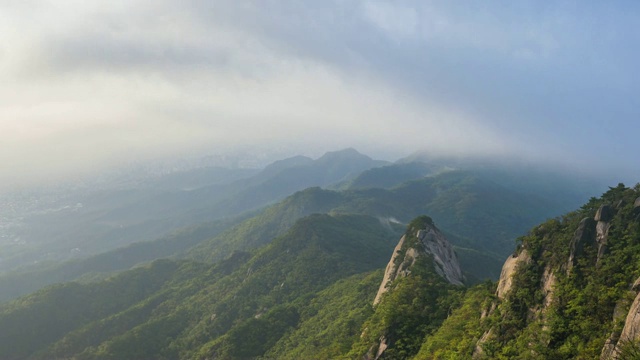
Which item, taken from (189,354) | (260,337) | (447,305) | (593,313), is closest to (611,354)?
(593,313)

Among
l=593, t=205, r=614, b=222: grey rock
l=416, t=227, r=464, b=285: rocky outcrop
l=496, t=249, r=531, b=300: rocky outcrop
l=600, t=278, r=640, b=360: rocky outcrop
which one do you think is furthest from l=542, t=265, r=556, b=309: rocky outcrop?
l=416, t=227, r=464, b=285: rocky outcrop

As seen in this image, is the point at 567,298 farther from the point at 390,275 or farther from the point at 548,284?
the point at 390,275

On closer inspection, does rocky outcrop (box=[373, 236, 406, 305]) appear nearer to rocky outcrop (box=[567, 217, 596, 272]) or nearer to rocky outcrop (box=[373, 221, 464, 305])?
rocky outcrop (box=[373, 221, 464, 305])

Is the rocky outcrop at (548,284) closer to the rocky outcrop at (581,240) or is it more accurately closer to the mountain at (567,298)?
the mountain at (567,298)

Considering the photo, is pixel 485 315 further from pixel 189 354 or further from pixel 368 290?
pixel 189 354

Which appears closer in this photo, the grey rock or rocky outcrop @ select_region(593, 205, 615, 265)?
rocky outcrop @ select_region(593, 205, 615, 265)

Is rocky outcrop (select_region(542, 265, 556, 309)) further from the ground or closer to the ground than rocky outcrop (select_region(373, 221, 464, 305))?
further from the ground

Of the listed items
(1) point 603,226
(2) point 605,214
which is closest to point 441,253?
(2) point 605,214
